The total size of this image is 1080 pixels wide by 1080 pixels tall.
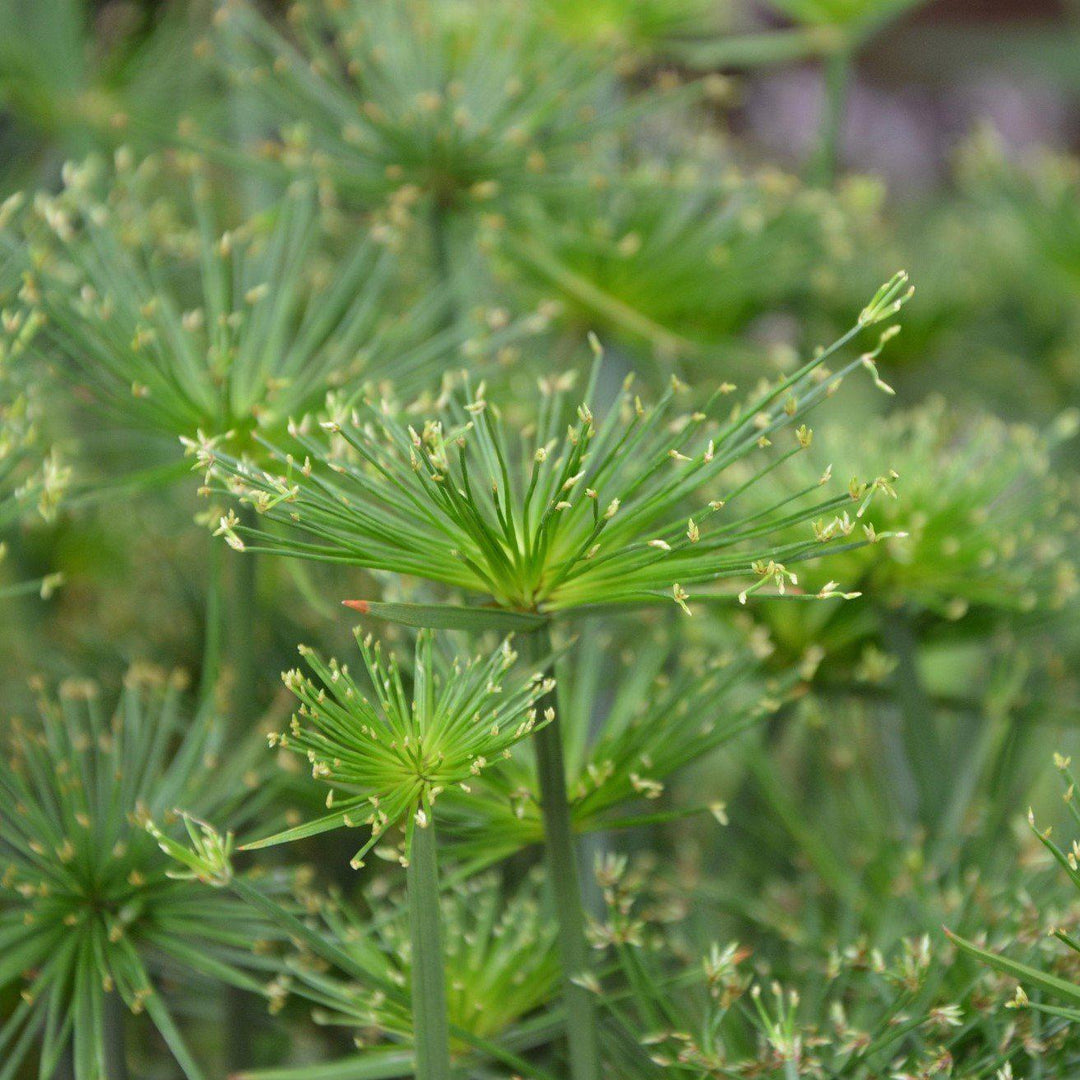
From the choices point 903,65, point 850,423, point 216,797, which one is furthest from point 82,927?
point 903,65

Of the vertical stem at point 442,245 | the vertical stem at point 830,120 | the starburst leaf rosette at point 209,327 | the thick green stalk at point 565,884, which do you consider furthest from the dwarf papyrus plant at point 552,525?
the vertical stem at point 830,120

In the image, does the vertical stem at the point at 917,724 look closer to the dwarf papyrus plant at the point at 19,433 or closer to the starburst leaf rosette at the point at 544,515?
the starburst leaf rosette at the point at 544,515

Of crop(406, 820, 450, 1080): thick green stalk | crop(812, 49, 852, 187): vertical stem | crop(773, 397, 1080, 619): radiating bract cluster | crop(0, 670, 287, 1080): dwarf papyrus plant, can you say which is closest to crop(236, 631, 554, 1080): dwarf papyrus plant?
crop(406, 820, 450, 1080): thick green stalk

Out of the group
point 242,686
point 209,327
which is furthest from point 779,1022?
point 209,327

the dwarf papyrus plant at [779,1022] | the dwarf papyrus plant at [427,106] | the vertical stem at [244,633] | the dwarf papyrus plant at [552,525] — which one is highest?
the dwarf papyrus plant at [427,106]

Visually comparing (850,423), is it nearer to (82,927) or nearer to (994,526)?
(994,526)

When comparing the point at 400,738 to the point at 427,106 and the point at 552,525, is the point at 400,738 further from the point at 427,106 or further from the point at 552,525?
the point at 427,106
